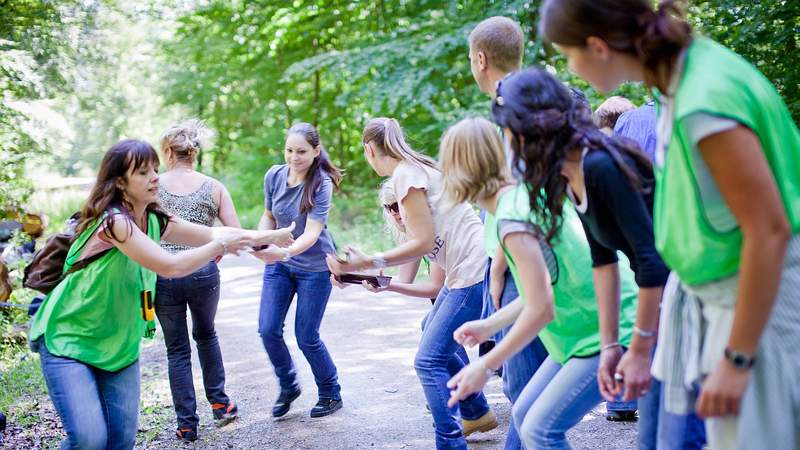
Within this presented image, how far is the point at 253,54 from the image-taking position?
20.4 m

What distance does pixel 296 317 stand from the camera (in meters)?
5.76

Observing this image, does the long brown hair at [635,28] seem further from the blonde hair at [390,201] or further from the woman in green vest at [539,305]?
the blonde hair at [390,201]

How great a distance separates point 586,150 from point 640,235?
316 millimetres

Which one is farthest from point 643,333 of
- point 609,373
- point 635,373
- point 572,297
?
point 572,297

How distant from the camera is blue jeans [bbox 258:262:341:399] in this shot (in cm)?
570

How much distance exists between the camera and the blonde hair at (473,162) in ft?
10.9

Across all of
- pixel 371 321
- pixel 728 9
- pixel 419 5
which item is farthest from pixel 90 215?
pixel 419 5

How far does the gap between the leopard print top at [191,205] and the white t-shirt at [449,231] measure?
1.60 metres

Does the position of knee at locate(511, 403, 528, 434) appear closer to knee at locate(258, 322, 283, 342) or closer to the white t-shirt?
the white t-shirt

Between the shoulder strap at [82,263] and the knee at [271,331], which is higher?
the shoulder strap at [82,263]

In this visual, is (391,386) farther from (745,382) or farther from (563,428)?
(745,382)

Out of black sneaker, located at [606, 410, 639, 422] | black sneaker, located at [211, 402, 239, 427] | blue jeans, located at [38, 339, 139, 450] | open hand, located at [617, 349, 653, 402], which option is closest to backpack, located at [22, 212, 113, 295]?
blue jeans, located at [38, 339, 139, 450]

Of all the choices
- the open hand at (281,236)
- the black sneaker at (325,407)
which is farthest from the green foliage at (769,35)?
the open hand at (281,236)

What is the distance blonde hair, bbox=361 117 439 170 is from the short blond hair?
800 millimetres
